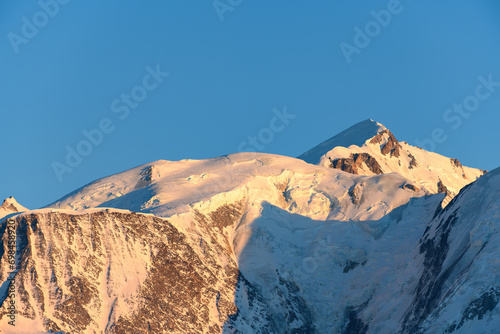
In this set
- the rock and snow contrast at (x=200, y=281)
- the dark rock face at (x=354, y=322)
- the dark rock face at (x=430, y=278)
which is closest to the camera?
the dark rock face at (x=430, y=278)

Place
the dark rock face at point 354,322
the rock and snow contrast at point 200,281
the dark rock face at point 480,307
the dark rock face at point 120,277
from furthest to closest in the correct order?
1. the dark rock face at point 354,322
2. the dark rock face at point 120,277
3. the rock and snow contrast at point 200,281
4. the dark rock face at point 480,307

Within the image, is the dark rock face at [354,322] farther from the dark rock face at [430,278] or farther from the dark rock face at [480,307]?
the dark rock face at [480,307]

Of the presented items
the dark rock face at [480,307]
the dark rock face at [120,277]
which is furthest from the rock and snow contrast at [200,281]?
the dark rock face at [480,307]

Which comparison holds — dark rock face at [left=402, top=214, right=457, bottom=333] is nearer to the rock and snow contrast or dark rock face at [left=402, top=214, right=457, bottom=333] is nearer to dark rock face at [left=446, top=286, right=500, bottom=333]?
the rock and snow contrast

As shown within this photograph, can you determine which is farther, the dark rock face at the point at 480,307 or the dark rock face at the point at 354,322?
the dark rock face at the point at 354,322

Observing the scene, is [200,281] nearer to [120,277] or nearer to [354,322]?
[120,277]

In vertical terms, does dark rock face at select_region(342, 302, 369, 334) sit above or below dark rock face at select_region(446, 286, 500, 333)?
above

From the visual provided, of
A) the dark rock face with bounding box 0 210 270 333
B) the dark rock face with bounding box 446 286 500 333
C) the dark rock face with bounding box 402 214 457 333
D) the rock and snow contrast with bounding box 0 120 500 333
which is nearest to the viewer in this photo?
the dark rock face with bounding box 446 286 500 333

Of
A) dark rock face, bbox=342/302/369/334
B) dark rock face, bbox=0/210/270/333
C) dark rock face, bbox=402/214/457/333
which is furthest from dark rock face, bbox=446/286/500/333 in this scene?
dark rock face, bbox=0/210/270/333

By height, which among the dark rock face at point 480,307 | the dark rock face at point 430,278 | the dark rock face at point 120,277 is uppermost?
the dark rock face at point 120,277

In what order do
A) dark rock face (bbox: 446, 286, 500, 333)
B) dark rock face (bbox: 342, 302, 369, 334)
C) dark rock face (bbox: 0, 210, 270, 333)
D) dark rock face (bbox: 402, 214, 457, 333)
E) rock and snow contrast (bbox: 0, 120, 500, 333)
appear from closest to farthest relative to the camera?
dark rock face (bbox: 446, 286, 500, 333) → dark rock face (bbox: 402, 214, 457, 333) → rock and snow contrast (bbox: 0, 120, 500, 333) → dark rock face (bbox: 0, 210, 270, 333) → dark rock face (bbox: 342, 302, 369, 334)

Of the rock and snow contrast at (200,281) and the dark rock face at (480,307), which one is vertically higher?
the rock and snow contrast at (200,281)

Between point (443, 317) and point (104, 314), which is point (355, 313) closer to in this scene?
point (443, 317)

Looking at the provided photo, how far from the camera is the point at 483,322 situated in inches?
6083
